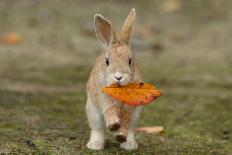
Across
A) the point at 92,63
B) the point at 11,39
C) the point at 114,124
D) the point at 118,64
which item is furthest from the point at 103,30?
the point at 11,39

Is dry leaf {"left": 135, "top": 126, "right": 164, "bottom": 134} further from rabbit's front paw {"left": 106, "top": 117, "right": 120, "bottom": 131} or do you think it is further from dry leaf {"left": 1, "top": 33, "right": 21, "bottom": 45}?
dry leaf {"left": 1, "top": 33, "right": 21, "bottom": 45}

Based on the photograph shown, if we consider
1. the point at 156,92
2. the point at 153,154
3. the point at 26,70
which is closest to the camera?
the point at 156,92

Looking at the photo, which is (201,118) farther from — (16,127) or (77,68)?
(77,68)

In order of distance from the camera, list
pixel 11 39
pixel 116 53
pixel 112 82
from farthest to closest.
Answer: pixel 11 39
pixel 116 53
pixel 112 82

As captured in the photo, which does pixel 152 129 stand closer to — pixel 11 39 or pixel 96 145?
pixel 96 145

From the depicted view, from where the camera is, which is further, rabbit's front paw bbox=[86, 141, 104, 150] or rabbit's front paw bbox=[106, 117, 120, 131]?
rabbit's front paw bbox=[86, 141, 104, 150]

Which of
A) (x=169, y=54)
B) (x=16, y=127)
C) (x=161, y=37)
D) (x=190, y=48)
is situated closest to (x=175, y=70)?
(x=169, y=54)

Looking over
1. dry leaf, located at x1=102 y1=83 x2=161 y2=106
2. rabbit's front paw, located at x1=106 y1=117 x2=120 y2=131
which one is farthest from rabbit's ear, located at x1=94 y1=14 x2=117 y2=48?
rabbit's front paw, located at x1=106 y1=117 x2=120 y2=131
